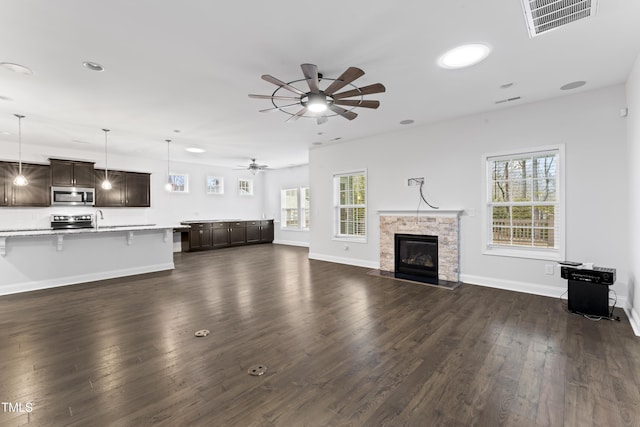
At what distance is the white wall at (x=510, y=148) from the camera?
377cm

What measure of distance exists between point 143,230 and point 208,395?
489cm

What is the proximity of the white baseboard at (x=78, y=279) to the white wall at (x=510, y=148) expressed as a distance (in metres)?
4.17

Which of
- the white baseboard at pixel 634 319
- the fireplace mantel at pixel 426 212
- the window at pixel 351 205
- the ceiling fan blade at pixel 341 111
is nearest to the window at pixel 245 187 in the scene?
the window at pixel 351 205

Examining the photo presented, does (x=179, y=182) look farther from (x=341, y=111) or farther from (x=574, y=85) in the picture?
(x=574, y=85)

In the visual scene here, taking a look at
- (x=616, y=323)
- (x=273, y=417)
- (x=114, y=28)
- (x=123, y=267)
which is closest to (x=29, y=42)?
(x=114, y=28)

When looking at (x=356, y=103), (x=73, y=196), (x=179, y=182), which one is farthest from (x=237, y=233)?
(x=356, y=103)

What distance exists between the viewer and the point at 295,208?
Result: 10641 mm

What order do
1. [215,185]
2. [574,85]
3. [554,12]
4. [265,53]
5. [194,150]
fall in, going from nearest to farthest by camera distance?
[554,12] < [265,53] < [574,85] < [194,150] < [215,185]

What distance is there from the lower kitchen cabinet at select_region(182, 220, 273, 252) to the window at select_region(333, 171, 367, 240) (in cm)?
444

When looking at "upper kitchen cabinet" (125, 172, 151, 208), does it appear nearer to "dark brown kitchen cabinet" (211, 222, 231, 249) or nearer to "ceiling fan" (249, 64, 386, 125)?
"dark brown kitchen cabinet" (211, 222, 231, 249)

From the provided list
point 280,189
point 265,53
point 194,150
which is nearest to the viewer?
point 265,53

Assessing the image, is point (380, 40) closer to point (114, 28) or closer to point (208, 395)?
point (114, 28)

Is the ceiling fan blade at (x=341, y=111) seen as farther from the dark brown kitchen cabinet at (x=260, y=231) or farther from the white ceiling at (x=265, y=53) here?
the dark brown kitchen cabinet at (x=260, y=231)

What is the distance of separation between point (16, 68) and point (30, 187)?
488 cm
